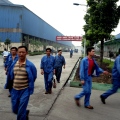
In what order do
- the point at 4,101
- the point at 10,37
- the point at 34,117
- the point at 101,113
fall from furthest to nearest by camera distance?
the point at 10,37 < the point at 4,101 < the point at 101,113 < the point at 34,117

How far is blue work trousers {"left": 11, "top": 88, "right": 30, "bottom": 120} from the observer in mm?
4086

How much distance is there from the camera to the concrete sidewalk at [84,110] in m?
5.09

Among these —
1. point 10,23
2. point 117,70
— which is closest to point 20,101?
point 117,70

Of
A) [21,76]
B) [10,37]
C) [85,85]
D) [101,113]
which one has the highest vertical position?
[10,37]

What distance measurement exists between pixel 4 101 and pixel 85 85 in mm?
2308

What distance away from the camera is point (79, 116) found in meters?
5.14

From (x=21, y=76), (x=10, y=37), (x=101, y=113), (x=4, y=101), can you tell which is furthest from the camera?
(x=10, y=37)

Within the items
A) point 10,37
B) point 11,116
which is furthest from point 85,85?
point 10,37

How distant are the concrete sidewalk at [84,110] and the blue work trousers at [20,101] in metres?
0.95

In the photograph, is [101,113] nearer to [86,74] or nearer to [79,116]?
[79,116]

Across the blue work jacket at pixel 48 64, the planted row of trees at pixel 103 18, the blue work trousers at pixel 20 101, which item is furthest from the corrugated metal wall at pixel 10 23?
the blue work trousers at pixel 20 101

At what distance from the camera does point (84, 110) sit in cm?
562

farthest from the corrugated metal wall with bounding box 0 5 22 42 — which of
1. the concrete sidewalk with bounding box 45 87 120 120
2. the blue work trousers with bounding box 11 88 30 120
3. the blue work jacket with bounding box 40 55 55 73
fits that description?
the blue work trousers with bounding box 11 88 30 120

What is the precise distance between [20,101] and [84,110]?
2.08 m
